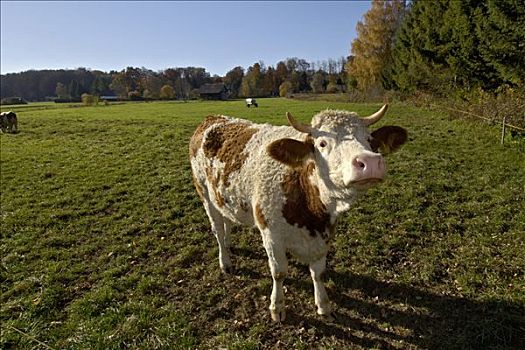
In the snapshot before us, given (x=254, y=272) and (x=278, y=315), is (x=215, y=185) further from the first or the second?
(x=278, y=315)

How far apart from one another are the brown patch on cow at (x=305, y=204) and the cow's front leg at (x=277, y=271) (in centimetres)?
41

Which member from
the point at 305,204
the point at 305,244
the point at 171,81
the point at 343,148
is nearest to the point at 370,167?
the point at 343,148

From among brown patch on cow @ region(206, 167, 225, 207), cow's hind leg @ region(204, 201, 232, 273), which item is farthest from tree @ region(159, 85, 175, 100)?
brown patch on cow @ region(206, 167, 225, 207)

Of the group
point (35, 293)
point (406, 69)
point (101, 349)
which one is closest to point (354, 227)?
point (101, 349)

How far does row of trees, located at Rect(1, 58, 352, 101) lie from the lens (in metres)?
95.3

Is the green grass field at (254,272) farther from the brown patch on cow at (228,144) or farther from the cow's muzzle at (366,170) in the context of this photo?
the cow's muzzle at (366,170)

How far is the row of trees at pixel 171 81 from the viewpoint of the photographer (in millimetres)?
95288

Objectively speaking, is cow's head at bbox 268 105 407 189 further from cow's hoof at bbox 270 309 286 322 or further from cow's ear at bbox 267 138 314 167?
cow's hoof at bbox 270 309 286 322

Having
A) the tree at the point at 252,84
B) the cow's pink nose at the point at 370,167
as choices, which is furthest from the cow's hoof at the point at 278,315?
the tree at the point at 252,84

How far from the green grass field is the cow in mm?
668

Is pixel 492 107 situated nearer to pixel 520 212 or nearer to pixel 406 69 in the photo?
pixel 520 212

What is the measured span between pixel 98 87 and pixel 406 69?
374 feet

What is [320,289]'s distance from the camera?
4465 millimetres

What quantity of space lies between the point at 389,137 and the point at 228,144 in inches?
85.7
